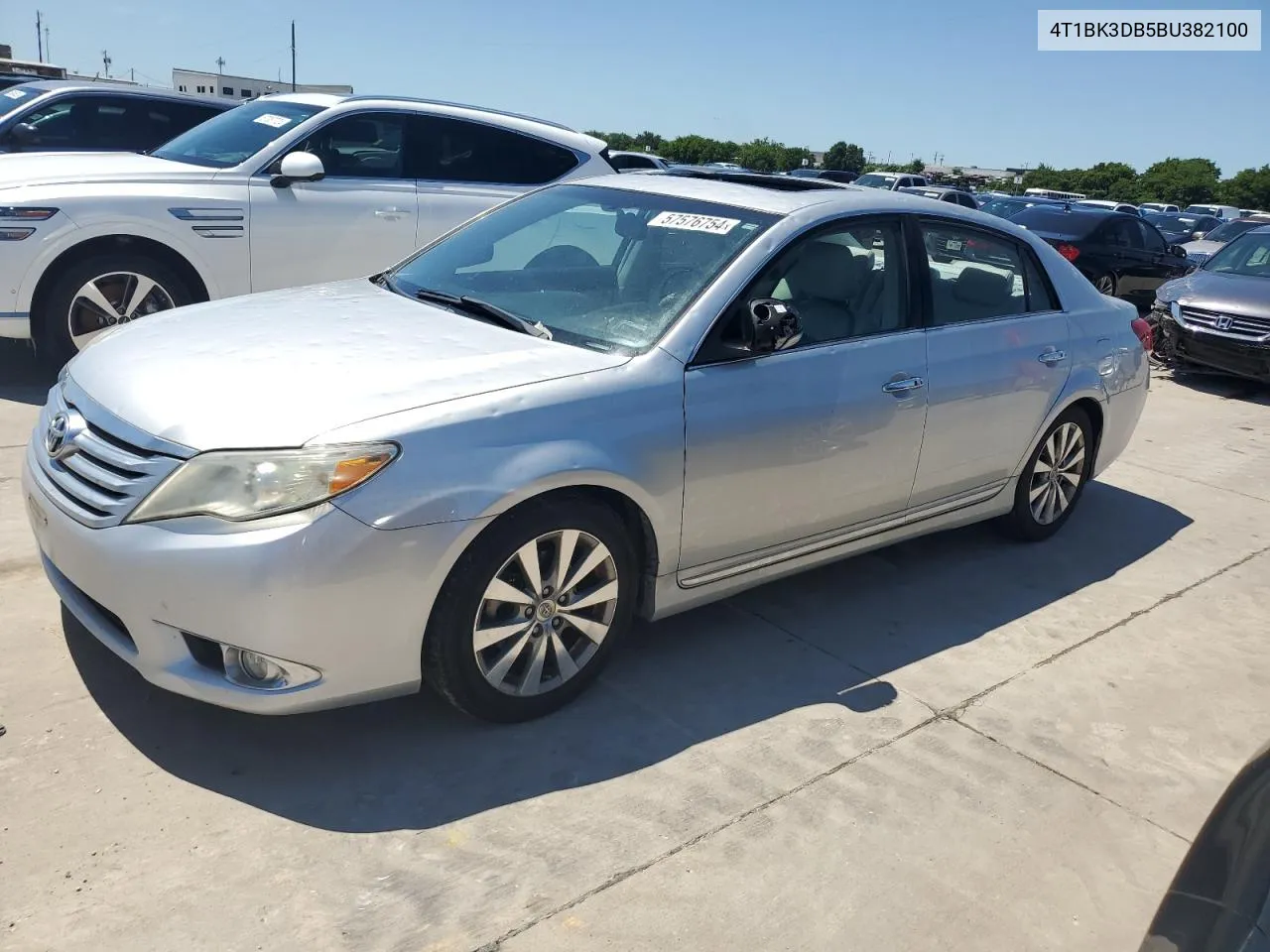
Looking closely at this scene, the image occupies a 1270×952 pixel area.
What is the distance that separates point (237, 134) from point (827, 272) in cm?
453

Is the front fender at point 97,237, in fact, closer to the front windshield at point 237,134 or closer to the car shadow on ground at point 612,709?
the front windshield at point 237,134

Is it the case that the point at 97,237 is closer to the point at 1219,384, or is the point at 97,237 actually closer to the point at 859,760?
the point at 859,760

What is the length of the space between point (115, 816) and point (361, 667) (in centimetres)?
69

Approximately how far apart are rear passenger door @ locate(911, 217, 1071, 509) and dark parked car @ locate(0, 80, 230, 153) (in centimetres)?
709

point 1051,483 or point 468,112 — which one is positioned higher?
point 468,112

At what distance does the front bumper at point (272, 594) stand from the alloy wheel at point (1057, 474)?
318 centimetres

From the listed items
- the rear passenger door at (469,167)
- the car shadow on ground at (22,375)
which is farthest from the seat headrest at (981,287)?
the car shadow on ground at (22,375)

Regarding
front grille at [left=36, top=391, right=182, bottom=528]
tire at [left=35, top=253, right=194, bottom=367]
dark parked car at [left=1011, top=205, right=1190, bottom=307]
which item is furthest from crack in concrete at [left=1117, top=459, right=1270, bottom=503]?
dark parked car at [left=1011, top=205, right=1190, bottom=307]

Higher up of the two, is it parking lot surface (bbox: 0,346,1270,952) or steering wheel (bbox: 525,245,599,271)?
steering wheel (bbox: 525,245,599,271)

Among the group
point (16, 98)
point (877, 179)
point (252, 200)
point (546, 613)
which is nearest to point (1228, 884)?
point (546, 613)

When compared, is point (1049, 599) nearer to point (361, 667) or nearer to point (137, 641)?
point (361, 667)

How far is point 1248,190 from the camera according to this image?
57.1 meters

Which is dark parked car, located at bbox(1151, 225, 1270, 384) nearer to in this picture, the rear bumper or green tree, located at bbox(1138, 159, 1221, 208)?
the rear bumper

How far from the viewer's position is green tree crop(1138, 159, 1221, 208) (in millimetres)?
58781
